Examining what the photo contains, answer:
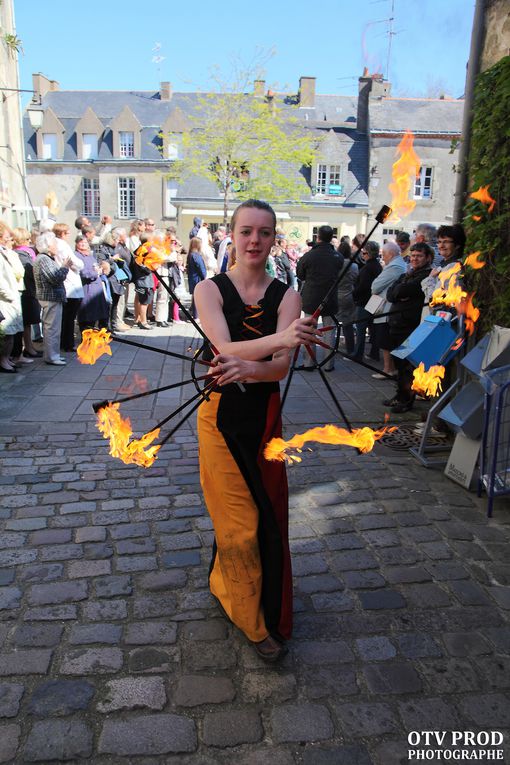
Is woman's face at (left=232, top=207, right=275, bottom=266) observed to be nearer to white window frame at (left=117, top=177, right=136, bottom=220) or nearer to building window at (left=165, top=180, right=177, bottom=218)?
building window at (left=165, top=180, right=177, bottom=218)

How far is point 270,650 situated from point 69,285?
7883 mm

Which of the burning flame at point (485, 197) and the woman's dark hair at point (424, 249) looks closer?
the burning flame at point (485, 197)

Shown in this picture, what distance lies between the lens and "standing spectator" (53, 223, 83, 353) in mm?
8852

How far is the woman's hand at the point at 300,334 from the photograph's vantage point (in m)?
2.45

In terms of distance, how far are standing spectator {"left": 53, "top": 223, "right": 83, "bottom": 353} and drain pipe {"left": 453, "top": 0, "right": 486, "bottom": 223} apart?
222 inches

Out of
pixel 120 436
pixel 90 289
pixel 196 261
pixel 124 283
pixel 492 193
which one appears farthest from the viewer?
pixel 196 261

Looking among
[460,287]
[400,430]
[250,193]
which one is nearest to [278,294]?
[460,287]

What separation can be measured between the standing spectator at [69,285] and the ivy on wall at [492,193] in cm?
590

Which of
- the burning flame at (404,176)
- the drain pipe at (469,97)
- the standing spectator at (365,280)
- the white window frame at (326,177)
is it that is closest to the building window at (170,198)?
the white window frame at (326,177)

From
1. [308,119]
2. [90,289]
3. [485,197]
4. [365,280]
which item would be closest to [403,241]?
[365,280]

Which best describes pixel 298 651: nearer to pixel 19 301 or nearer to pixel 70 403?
pixel 70 403

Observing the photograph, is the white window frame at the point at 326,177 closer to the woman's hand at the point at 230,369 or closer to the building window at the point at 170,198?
the building window at the point at 170,198

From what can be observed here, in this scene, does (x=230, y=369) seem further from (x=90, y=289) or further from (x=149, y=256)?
(x=90, y=289)

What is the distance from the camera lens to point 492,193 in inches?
206
